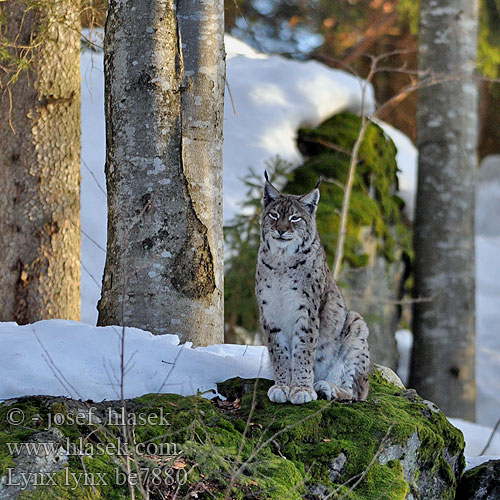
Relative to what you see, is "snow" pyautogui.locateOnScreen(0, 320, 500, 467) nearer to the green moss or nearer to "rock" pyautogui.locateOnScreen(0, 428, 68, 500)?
"rock" pyautogui.locateOnScreen(0, 428, 68, 500)

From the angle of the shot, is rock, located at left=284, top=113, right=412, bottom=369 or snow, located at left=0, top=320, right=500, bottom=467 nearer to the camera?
snow, located at left=0, top=320, right=500, bottom=467

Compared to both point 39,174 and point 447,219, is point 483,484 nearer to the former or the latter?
point 39,174

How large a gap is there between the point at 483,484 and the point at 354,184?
5054 mm

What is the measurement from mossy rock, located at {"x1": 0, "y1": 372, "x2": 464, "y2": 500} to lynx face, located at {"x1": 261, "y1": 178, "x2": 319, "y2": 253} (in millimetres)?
771

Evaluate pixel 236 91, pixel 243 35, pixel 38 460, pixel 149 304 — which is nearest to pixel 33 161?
pixel 149 304

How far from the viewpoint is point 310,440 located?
3.56 m

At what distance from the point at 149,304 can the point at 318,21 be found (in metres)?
11.3

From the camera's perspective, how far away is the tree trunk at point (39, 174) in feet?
17.1

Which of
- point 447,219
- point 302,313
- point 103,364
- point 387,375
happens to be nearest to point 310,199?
point 302,313

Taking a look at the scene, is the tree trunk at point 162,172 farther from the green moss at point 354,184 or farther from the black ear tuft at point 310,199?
the green moss at point 354,184

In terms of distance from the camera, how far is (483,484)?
13.2 ft

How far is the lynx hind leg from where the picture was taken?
158 inches

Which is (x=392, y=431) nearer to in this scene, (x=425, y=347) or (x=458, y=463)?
(x=458, y=463)

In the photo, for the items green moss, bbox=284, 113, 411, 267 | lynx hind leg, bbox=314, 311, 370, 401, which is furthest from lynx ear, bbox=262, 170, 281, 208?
green moss, bbox=284, 113, 411, 267
